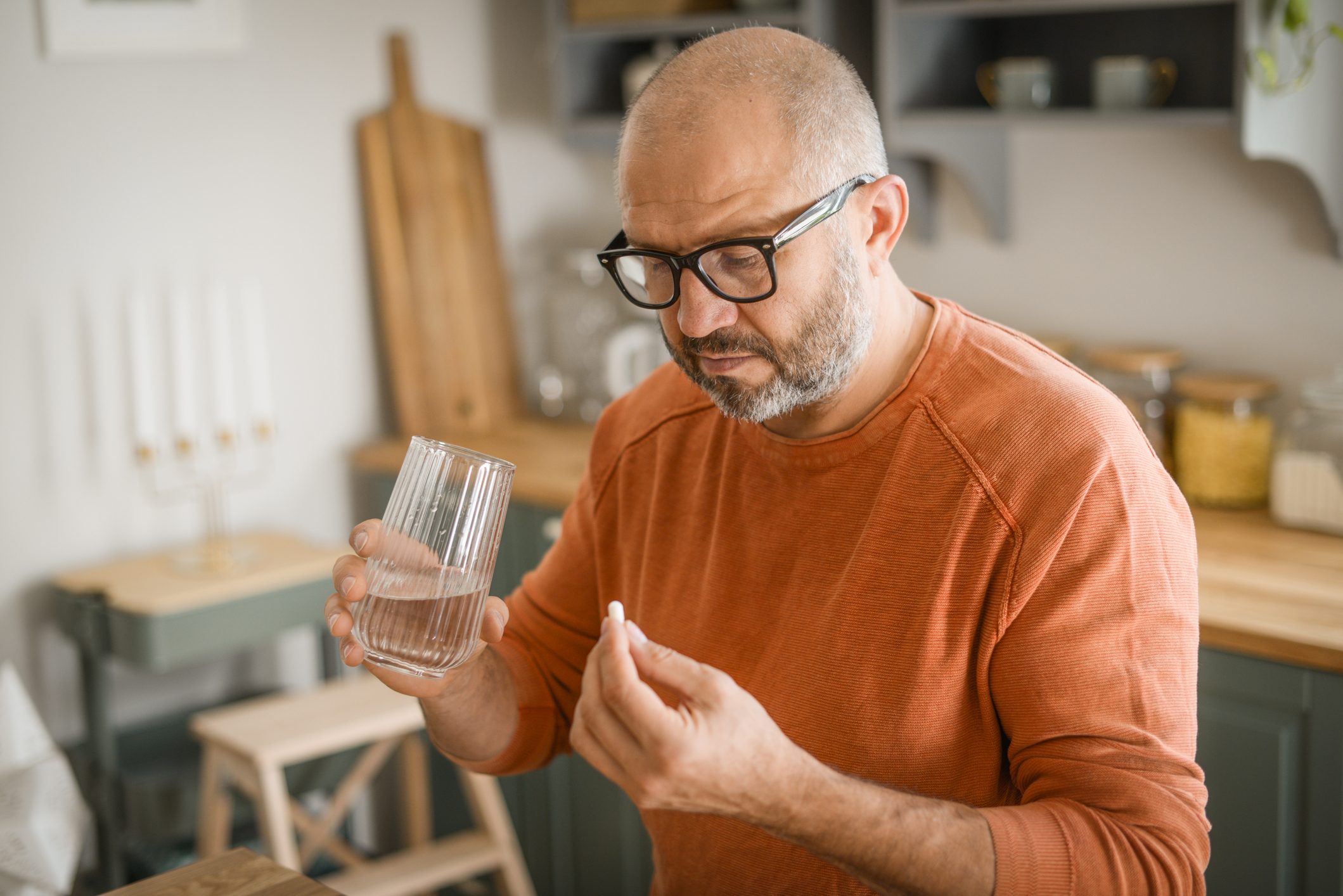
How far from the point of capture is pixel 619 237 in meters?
1.21

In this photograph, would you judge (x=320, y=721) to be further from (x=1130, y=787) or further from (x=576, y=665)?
(x=1130, y=787)

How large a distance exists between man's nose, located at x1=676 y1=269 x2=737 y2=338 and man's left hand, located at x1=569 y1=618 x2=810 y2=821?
0.31 metres

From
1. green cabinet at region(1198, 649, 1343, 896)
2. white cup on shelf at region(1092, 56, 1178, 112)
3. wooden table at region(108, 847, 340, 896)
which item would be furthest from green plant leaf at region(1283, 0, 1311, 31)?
wooden table at region(108, 847, 340, 896)

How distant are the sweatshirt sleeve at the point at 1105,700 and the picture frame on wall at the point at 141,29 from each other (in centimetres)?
201

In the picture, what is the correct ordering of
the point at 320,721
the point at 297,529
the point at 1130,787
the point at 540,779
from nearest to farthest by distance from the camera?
the point at 1130,787, the point at 320,721, the point at 540,779, the point at 297,529

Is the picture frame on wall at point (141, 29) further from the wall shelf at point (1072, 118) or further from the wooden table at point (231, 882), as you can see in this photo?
the wooden table at point (231, 882)

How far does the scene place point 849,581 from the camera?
1.18m

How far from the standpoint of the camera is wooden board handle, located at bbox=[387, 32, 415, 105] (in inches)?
112

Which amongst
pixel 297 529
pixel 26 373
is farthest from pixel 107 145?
pixel 297 529

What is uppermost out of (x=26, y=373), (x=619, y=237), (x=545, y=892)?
(x=619, y=237)

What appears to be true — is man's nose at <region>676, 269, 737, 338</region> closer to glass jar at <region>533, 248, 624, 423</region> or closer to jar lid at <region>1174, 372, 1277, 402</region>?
jar lid at <region>1174, 372, 1277, 402</region>

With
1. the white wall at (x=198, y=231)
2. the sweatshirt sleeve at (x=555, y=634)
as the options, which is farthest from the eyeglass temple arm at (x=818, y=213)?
the white wall at (x=198, y=231)

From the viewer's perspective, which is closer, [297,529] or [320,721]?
[320,721]

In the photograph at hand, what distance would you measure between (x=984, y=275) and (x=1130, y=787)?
5.37ft
